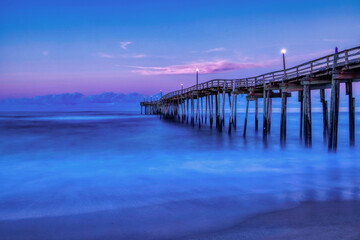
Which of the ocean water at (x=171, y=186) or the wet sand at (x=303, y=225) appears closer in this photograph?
the wet sand at (x=303, y=225)

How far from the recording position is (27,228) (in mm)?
5156

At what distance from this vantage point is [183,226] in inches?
203

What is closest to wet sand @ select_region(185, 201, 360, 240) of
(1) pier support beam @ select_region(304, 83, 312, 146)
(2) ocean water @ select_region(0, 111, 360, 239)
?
(2) ocean water @ select_region(0, 111, 360, 239)

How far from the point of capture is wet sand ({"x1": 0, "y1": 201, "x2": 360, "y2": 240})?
4.69 meters

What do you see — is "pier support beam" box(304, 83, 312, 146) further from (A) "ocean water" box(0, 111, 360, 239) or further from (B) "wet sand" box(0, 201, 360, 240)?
(B) "wet sand" box(0, 201, 360, 240)

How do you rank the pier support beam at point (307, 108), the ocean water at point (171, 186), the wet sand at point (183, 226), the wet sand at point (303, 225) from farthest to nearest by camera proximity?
the pier support beam at point (307, 108) → the ocean water at point (171, 186) → the wet sand at point (183, 226) → the wet sand at point (303, 225)

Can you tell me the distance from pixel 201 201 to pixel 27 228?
11.4 feet

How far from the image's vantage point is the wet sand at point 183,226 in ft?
15.4

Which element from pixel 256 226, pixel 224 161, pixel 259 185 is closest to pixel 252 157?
pixel 224 161

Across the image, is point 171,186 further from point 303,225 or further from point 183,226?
point 303,225

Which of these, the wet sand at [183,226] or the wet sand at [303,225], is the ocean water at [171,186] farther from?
the wet sand at [303,225]

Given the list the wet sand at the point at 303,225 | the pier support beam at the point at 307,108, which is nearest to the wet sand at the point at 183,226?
the wet sand at the point at 303,225

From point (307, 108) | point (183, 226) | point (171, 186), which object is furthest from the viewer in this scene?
point (307, 108)

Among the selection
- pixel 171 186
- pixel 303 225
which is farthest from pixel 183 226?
pixel 171 186
